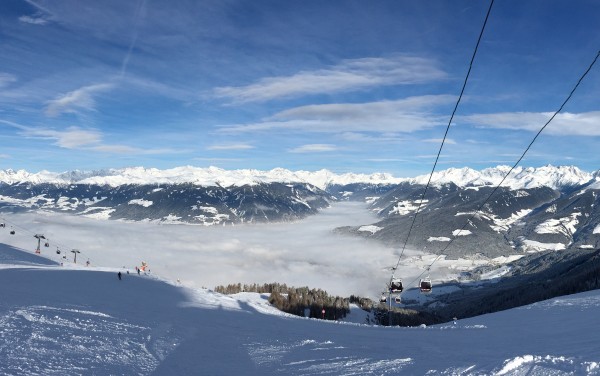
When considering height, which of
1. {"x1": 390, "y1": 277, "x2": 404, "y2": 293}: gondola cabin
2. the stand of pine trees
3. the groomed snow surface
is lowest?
the stand of pine trees

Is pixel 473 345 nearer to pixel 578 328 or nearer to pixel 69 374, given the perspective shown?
pixel 578 328

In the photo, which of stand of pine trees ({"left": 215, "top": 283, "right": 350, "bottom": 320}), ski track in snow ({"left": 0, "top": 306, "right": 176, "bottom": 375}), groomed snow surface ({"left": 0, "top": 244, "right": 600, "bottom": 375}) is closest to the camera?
groomed snow surface ({"left": 0, "top": 244, "right": 600, "bottom": 375})

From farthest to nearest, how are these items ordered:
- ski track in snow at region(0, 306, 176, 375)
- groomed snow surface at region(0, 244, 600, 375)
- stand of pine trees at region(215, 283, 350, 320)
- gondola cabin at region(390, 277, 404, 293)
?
stand of pine trees at region(215, 283, 350, 320) → gondola cabin at region(390, 277, 404, 293) → ski track in snow at region(0, 306, 176, 375) → groomed snow surface at region(0, 244, 600, 375)

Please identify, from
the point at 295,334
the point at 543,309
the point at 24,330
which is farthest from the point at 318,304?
the point at 24,330

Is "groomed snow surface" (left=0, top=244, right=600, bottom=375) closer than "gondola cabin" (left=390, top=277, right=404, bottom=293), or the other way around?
"groomed snow surface" (left=0, top=244, right=600, bottom=375)

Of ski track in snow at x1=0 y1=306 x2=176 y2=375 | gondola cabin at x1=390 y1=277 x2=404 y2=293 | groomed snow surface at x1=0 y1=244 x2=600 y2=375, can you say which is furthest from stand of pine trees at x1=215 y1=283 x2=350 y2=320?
ski track in snow at x1=0 y1=306 x2=176 y2=375

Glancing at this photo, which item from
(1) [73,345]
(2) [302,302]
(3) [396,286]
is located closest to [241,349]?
(1) [73,345]

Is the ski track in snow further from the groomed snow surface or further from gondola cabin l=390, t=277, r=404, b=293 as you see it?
gondola cabin l=390, t=277, r=404, b=293

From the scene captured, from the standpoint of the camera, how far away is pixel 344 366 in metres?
13.0

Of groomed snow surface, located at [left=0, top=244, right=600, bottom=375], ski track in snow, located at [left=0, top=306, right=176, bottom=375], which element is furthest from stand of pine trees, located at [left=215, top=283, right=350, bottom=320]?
Result: ski track in snow, located at [left=0, top=306, right=176, bottom=375]

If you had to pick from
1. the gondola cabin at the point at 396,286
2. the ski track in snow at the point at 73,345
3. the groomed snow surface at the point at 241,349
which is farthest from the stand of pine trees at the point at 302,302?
the ski track in snow at the point at 73,345

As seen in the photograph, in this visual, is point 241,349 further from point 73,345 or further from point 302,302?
point 302,302

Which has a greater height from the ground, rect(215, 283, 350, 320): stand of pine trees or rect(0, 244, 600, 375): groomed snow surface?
rect(0, 244, 600, 375): groomed snow surface

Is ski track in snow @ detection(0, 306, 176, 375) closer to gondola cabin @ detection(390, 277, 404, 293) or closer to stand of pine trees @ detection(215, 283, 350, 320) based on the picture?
gondola cabin @ detection(390, 277, 404, 293)
